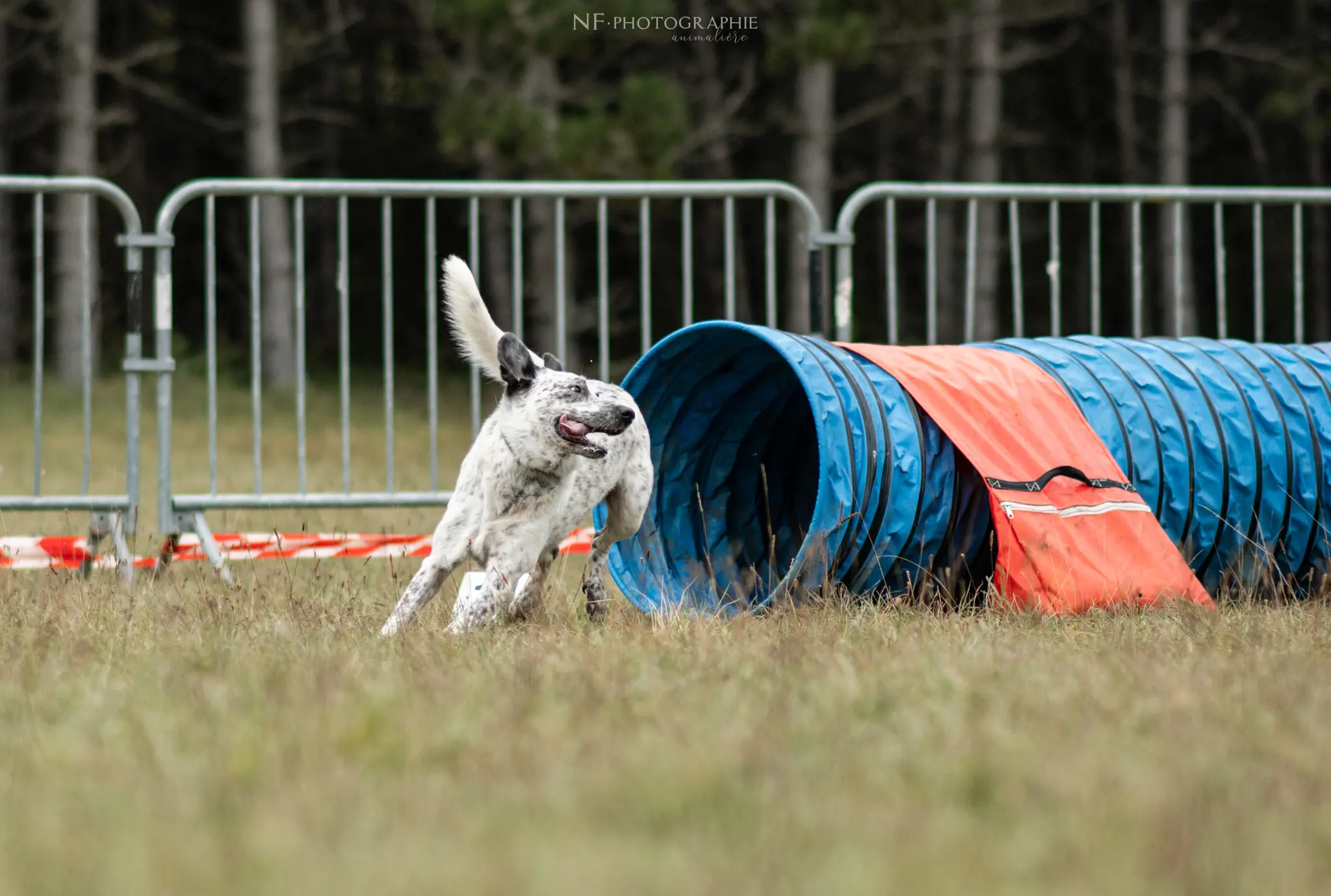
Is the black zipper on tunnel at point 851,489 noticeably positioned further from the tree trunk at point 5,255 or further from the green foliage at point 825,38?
the tree trunk at point 5,255

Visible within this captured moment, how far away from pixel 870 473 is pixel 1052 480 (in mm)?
626

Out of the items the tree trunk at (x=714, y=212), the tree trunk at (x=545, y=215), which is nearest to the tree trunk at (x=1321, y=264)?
the tree trunk at (x=714, y=212)

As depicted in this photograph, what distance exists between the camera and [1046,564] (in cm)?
475

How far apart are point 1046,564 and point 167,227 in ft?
12.7

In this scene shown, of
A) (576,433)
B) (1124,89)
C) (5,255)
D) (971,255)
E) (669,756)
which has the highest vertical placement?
(1124,89)

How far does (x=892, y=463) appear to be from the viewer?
4863 millimetres

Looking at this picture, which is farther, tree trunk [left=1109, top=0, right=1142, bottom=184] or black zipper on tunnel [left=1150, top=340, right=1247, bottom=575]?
tree trunk [left=1109, top=0, right=1142, bottom=184]

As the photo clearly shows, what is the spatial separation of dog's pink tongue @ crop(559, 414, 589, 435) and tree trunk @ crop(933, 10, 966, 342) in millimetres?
17344

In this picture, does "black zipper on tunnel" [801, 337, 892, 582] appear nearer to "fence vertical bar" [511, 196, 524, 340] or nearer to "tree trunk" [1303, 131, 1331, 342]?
"fence vertical bar" [511, 196, 524, 340]

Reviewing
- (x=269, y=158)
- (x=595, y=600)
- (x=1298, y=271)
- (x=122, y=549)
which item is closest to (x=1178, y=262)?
(x=1298, y=271)

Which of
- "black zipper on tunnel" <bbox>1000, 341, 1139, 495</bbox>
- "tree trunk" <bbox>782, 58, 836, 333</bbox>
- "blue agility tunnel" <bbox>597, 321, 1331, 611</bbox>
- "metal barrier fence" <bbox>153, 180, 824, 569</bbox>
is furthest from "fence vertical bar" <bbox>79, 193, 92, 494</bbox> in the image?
"tree trunk" <bbox>782, 58, 836, 333</bbox>

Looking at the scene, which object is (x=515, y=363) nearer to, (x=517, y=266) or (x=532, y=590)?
(x=532, y=590)

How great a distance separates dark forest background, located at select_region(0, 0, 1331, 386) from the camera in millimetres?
16156

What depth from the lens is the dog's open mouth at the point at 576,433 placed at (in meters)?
4.45
